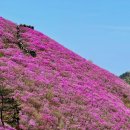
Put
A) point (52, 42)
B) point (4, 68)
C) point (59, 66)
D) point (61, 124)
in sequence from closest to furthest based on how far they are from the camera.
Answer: point (61, 124) < point (4, 68) < point (59, 66) < point (52, 42)

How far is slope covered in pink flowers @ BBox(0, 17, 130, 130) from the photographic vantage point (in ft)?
115

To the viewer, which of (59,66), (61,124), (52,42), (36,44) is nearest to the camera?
(61,124)

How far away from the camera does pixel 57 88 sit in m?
41.3

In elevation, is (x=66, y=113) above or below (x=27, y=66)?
below

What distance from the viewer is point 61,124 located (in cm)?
3394

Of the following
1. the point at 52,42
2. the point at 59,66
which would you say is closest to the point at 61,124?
the point at 59,66

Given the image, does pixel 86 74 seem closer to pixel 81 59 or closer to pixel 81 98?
pixel 81 59

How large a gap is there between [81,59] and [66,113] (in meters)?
21.6

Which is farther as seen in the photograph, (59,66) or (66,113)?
(59,66)

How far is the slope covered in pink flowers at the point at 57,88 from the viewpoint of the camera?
3493 cm

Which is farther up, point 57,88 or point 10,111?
point 57,88

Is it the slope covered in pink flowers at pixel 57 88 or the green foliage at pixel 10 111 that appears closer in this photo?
the green foliage at pixel 10 111

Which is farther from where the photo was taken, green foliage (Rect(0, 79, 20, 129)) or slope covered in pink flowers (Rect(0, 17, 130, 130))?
slope covered in pink flowers (Rect(0, 17, 130, 130))

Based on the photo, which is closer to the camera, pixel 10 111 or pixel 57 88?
pixel 10 111
